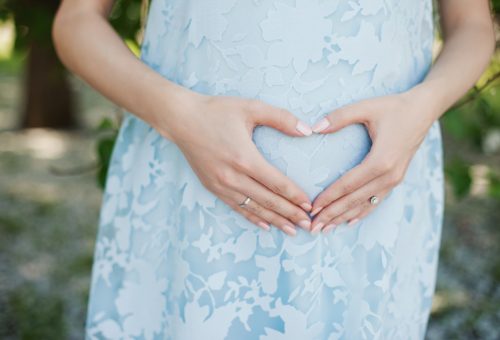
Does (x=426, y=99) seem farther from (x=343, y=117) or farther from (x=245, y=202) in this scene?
(x=245, y=202)

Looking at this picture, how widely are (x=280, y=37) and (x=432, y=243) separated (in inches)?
21.8

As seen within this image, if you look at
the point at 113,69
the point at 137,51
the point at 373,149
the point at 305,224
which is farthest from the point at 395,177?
the point at 137,51

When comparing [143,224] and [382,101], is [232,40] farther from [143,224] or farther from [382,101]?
[143,224]

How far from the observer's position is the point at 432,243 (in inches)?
53.0

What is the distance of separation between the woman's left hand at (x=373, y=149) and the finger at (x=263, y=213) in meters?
0.04

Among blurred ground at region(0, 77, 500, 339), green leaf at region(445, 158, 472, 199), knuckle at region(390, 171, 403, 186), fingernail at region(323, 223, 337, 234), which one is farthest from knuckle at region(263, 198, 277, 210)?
blurred ground at region(0, 77, 500, 339)

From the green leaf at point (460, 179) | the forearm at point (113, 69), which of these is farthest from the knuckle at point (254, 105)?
the green leaf at point (460, 179)

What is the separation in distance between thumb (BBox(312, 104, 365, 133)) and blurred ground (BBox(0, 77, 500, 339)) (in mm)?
1702

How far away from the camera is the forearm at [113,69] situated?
1.09 metres

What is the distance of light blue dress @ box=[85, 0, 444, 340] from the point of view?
1.11m

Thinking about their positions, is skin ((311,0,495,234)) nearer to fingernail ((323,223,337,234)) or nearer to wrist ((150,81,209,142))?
fingernail ((323,223,337,234))

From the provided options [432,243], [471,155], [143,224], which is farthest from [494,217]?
[143,224]

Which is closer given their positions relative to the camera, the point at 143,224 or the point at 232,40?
the point at 232,40

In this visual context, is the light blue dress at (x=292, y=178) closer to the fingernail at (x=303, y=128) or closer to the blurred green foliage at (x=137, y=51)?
the fingernail at (x=303, y=128)
